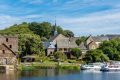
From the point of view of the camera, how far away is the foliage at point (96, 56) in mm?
110188

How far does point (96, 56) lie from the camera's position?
362ft

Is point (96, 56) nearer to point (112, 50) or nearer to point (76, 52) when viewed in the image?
point (112, 50)

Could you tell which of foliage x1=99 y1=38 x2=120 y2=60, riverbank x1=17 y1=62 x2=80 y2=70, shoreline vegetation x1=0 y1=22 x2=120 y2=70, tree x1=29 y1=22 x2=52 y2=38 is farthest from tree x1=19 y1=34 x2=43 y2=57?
tree x1=29 y1=22 x2=52 y2=38

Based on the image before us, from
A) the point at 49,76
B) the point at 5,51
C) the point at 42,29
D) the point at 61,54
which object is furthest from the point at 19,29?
the point at 49,76

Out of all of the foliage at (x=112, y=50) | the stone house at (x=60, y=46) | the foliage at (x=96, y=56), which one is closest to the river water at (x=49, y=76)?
the foliage at (x=96, y=56)

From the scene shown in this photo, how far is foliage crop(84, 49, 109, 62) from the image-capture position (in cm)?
11019

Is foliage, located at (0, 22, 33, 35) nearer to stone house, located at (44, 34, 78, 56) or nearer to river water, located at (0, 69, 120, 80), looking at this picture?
stone house, located at (44, 34, 78, 56)

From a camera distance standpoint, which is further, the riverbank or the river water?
the riverbank

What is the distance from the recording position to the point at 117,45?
121688mm

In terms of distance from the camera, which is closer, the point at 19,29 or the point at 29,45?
the point at 29,45

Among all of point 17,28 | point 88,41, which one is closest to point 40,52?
point 88,41

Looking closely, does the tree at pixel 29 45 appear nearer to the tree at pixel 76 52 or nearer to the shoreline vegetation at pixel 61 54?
the shoreline vegetation at pixel 61 54

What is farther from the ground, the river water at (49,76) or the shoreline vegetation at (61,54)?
the shoreline vegetation at (61,54)

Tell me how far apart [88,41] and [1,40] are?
5407 centimetres
